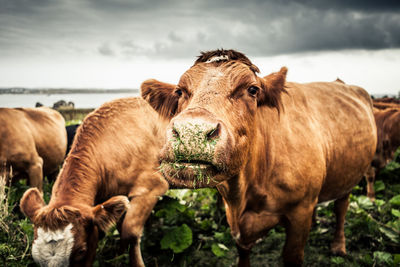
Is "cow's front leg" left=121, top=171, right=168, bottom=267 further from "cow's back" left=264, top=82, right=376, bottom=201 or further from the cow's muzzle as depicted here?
the cow's muzzle

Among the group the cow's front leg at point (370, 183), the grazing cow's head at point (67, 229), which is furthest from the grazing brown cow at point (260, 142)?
the cow's front leg at point (370, 183)

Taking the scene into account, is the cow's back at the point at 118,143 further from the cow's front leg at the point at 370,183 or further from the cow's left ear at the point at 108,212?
the cow's front leg at the point at 370,183

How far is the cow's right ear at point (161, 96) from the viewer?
250 cm

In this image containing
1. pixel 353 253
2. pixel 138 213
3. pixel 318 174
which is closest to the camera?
pixel 318 174

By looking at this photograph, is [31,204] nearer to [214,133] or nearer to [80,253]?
[80,253]

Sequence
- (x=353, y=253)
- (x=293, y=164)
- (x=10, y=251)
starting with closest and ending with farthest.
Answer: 1. (x=293, y=164)
2. (x=10, y=251)
3. (x=353, y=253)

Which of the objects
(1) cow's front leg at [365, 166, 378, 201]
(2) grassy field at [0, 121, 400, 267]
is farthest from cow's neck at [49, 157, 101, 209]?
(1) cow's front leg at [365, 166, 378, 201]

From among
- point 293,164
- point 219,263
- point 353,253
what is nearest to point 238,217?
point 293,164

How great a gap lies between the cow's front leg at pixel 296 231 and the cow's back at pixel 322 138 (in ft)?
0.65

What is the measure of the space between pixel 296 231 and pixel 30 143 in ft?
19.3

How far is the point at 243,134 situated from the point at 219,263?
8.65 ft

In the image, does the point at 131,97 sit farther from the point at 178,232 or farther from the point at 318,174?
the point at 318,174

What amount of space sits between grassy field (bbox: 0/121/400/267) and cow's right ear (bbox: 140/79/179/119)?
1.84 meters

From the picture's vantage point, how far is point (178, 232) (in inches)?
143
